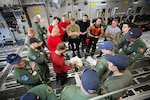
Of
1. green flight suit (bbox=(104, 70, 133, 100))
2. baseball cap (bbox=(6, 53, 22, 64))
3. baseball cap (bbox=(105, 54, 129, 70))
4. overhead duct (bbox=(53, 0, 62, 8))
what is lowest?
green flight suit (bbox=(104, 70, 133, 100))

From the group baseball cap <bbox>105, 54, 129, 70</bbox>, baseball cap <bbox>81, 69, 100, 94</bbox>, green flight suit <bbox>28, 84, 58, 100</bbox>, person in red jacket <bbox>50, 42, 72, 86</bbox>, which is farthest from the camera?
person in red jacket <bbox>50, 42, 72, 86</bbox>

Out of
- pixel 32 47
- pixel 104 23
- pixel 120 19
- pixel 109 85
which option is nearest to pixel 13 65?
pixel 32 47

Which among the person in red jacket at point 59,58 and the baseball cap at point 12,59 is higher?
the baseball cap at point 12,59

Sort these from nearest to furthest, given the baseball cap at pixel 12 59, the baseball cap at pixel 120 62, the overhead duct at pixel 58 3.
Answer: the baseball cap at pixel 120 62 → the baseball cap at pixel 12 59 → the overhead duct at pixel 58 3

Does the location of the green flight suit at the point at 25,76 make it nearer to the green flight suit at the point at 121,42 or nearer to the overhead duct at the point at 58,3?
the green flight suit at the point at 121,42

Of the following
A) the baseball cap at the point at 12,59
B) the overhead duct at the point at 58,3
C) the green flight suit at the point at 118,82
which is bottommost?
the green flight suit at the point at 118,82

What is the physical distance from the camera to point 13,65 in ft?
5.41

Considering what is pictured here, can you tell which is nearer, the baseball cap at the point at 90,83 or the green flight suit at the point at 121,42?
the baseball cap at the point at 90,83

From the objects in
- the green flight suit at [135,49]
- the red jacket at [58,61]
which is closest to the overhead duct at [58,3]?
the red jacket at [58,61]

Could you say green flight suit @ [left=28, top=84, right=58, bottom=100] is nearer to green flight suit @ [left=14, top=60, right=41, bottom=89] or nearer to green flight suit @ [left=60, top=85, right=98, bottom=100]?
green flight suit @ [left=60, top=85, right=98, bottom=100]

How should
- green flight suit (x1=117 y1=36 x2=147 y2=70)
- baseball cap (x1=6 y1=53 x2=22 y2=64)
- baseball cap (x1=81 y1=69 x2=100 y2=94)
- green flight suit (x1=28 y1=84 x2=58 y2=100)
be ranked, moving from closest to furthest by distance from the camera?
baseball cap (x1=81 y1=69 x2=100 y2=94)
green flight suit (x1=28 y1=84 x2=58 y2=100)
baseball cap (x1=6 y1=53 x2=22 y2=64)
green flight suit (x1=117 y1=36 x2=147 y2=70)

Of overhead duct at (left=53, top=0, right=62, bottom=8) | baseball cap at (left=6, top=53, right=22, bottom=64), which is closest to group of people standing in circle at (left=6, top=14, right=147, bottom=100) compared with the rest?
baseball cap at (left=6, top=53, right=22, bottom=64)

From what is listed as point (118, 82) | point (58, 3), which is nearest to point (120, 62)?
point (118, 82)

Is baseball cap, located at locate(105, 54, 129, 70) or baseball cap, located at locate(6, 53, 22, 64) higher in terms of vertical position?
baseball cap, located at locate(6, 53, 22, 64)
